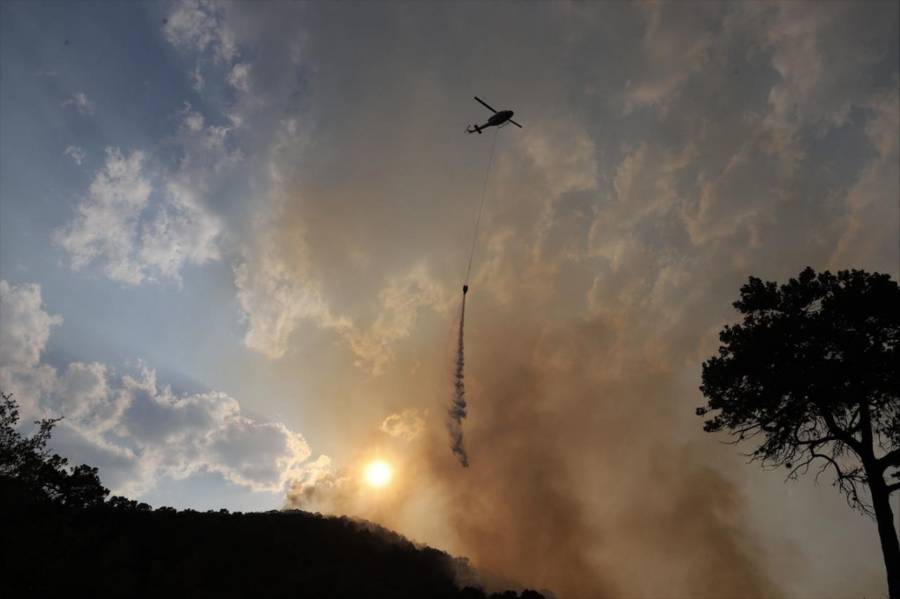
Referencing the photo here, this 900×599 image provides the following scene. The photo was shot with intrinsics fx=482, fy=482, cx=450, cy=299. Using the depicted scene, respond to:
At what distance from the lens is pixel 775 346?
80.9 ft

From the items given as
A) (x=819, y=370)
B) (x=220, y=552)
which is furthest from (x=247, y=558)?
(x=819, y=370)

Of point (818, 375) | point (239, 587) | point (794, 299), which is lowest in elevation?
point (239, 587)

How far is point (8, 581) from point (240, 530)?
71.1 meters

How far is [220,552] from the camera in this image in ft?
246

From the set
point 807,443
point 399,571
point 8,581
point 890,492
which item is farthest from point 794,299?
point 399,571

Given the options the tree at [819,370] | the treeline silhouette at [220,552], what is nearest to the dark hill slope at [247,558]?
the treeline silhouette at [220,552]

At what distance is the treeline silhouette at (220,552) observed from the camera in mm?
54688

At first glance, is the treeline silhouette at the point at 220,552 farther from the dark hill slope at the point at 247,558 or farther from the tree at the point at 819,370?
the tree at the point at 819,370

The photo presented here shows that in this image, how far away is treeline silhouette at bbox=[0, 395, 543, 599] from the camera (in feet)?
179

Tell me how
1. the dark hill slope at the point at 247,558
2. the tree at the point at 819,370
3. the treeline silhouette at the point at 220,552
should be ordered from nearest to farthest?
1. the tree at the point at 819,370
2. the treeline silhouette at the point at 220,552
3. the dark hill slope at the point at 247,558

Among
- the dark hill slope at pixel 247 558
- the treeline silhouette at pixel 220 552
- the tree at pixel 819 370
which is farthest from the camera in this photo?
the dark hill slope at pixel 247 558

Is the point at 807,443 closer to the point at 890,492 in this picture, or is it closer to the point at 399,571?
the point at 890,492

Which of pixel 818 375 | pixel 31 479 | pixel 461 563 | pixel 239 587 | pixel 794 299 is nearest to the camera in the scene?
pixel 818 375

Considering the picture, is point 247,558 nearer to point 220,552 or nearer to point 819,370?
point 220,552
